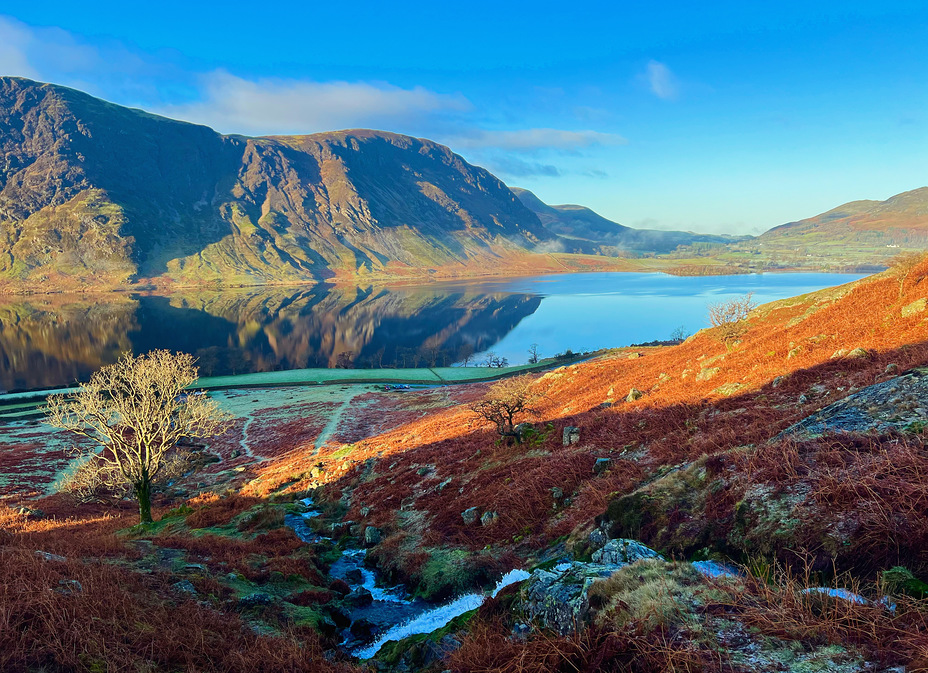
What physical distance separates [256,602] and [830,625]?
1145 centimetres

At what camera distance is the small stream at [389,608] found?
9991 mm

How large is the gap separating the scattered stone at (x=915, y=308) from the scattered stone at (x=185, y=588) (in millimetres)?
27535

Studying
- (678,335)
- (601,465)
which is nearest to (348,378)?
(678,335)

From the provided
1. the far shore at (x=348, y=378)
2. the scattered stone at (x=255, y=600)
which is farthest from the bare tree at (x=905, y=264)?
the far shore at (x=348, y=378)

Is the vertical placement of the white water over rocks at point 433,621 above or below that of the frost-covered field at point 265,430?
above

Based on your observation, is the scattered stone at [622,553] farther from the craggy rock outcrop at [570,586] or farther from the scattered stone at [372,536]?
the scattered stone at [372,536]

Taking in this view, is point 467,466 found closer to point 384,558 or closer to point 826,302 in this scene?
point 384,558

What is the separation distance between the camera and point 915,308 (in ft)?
63.9

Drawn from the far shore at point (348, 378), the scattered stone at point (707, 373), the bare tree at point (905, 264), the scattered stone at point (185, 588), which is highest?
the bare tree at point (905, 264)

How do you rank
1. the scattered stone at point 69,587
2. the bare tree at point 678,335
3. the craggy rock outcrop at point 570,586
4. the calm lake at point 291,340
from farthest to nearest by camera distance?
1. the calm lake at point 291,340
2. the bare tree at point 678,335
3. the scattered stone at point 69,587
4. the craggy rock outcrop at point 570,586

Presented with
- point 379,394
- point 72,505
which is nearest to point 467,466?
point 72,505

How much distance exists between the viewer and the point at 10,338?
157375 millimetres

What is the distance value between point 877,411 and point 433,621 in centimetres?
1084

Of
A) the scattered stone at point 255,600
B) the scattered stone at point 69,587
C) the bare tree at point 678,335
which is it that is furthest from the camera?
the bare tree at point 678,335
